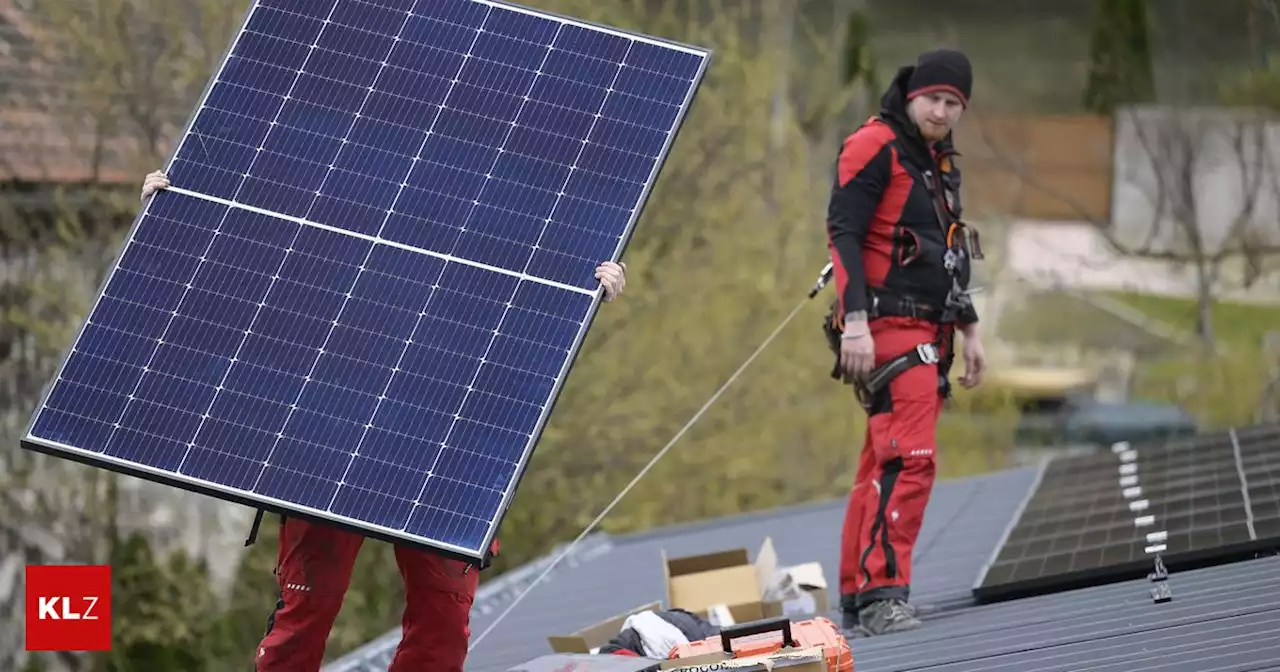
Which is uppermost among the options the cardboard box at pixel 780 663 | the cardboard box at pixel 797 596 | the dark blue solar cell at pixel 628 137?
the dark blue solar cell at pixel 628 137

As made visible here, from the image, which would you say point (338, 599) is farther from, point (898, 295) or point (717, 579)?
point (717, 579)

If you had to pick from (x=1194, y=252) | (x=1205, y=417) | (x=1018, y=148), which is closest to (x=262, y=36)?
(x=1205, y=417)

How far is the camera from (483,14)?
702cm

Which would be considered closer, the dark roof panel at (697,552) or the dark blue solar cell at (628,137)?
the dark blue solar cell at (628,137)

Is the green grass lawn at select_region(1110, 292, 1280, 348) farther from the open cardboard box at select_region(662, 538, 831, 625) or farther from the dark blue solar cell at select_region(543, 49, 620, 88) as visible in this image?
the dark blue solar cell at select_region(543, 49, 620, 88)

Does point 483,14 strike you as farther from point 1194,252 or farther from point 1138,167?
point 1138,167

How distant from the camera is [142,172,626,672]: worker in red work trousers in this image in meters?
6.38

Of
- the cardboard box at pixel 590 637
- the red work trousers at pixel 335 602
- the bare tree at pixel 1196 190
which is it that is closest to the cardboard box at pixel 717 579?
the cardboard box at pixel 590 637

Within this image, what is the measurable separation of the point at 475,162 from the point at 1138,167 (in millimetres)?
29283

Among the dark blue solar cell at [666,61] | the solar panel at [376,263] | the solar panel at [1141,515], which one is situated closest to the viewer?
the solar panel at [376,263]

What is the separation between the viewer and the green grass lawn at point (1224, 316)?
111 ft

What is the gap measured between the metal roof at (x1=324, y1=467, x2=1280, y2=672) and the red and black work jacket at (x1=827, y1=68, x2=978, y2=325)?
122cm

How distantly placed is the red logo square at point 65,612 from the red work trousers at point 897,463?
6.56 m

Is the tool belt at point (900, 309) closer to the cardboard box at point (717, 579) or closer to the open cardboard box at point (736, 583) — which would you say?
the open cardboard box at point (736, 583)
